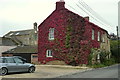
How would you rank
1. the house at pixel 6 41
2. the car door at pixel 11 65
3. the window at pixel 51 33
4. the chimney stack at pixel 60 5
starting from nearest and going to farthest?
1. the car door at pixel 11 65
2. the chimney stack at pixel 60 5
3. the window at pixel 51 33
4. the house at pixel 6 41

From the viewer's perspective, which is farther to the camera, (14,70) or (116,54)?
(116,54)

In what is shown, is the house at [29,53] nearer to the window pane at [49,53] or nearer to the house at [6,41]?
the window pane at [49,53]

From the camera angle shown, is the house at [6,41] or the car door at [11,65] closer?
the car door at [11,65]

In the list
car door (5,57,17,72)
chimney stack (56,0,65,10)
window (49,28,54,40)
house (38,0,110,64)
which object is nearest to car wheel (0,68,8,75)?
car door (5,57,17,72)

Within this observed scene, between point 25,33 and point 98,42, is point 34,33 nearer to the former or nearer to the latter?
point 25,33

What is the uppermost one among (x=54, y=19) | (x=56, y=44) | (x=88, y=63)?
(x=54, y=19)

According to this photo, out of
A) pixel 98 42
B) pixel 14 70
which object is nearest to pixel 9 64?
pixel 14 70

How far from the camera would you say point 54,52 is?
104 feet

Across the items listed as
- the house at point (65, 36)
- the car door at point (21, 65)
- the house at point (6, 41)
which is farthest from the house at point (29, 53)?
the car door at point (21, 65)

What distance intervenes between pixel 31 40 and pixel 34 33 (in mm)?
2140

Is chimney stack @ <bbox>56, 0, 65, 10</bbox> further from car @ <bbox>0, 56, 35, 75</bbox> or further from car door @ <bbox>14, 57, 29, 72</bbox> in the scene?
car door @ <bbox>14, 57, 29, 72</bbox>

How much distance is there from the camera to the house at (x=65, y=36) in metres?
→ 30.2

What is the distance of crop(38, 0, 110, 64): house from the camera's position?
3022cm

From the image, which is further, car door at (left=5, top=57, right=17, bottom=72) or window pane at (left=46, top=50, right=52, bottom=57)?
window pane at (left=46, top=50, right=52, bottom=57)
